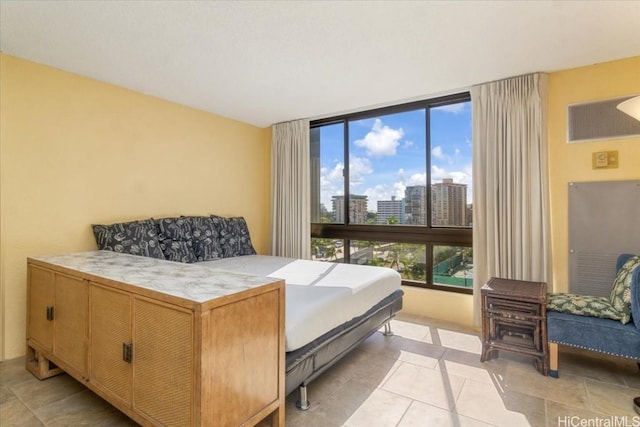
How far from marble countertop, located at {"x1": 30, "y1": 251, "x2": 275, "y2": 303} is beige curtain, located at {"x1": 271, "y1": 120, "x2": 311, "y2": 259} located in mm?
2312

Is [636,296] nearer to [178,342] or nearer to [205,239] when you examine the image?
[178,342]

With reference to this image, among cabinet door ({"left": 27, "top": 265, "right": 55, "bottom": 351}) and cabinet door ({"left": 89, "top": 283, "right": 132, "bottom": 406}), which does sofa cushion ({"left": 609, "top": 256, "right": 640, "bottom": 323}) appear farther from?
cabinet door ({"left": 27, "top": 265, "right": 55, "bottom": 351})

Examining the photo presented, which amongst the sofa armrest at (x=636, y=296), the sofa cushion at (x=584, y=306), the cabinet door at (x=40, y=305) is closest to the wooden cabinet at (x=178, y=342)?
the cabinet door at (x=40, y=305)

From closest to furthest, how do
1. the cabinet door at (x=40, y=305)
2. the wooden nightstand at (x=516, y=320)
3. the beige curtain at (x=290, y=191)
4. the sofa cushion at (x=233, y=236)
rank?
1. the cabinet door at (x=40, y=305)
2. the wooden nightstand at (x=516, y=320)
3. the sofa cushion at (x=233, y=236)
4. the beige curtain at (x=290, y=191)

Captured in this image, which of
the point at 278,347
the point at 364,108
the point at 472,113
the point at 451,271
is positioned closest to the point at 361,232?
the point at 451,271

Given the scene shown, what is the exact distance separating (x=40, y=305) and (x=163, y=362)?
152cm

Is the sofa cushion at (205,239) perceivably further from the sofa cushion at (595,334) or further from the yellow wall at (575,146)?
the yellow wall at (575,146)

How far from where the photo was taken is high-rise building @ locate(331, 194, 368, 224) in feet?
13.7

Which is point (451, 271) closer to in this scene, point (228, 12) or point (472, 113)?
point (472, 113)

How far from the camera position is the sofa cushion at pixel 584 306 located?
7.21ft

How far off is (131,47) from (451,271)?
360 cm

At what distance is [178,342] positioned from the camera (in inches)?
52.2

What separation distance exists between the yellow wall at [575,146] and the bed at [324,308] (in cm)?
149

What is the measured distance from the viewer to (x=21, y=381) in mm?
2207
